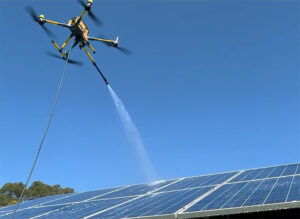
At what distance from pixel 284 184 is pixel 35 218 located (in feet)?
27.8

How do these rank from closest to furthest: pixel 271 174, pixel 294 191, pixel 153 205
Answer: pixel 294 191, pixel 153 205, pixel 271 174

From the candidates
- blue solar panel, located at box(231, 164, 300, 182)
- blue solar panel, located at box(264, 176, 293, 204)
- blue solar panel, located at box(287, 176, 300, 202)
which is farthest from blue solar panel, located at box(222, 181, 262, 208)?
blue solar panel, located at box(231, 164, 300, 182)

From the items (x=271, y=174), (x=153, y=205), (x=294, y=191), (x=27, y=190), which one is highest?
(x=27, y=190)

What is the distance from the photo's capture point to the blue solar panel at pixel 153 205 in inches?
362

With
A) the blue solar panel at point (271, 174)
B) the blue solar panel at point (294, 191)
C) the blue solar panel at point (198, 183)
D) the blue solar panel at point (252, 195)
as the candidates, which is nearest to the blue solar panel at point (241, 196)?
the blue solar panel at point (252, 195)

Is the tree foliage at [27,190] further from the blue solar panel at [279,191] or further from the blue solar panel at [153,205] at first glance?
the blue solar panel at [279,191]

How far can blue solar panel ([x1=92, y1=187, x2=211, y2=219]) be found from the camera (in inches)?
362

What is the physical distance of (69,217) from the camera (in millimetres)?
10844

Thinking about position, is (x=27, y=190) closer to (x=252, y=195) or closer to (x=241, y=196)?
(x=241, y=196)

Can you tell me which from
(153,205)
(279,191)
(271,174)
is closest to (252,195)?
(279,191)

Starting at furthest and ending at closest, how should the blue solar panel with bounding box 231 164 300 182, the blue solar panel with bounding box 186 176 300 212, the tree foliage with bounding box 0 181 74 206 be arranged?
the tree foliage with bounding box 0 181 74 206
the blue solar panel with bounding box 231 164 300 182
the blue solar panel with bounding box 186 176 300 212

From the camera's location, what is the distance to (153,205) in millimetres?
Result: 10227

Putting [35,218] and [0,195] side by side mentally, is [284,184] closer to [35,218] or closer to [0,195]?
[35,218]

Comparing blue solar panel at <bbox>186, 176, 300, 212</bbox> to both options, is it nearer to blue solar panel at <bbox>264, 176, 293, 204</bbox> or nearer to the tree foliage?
blue solar panel at <bbox>264, 176, 293, 204</bbox>
